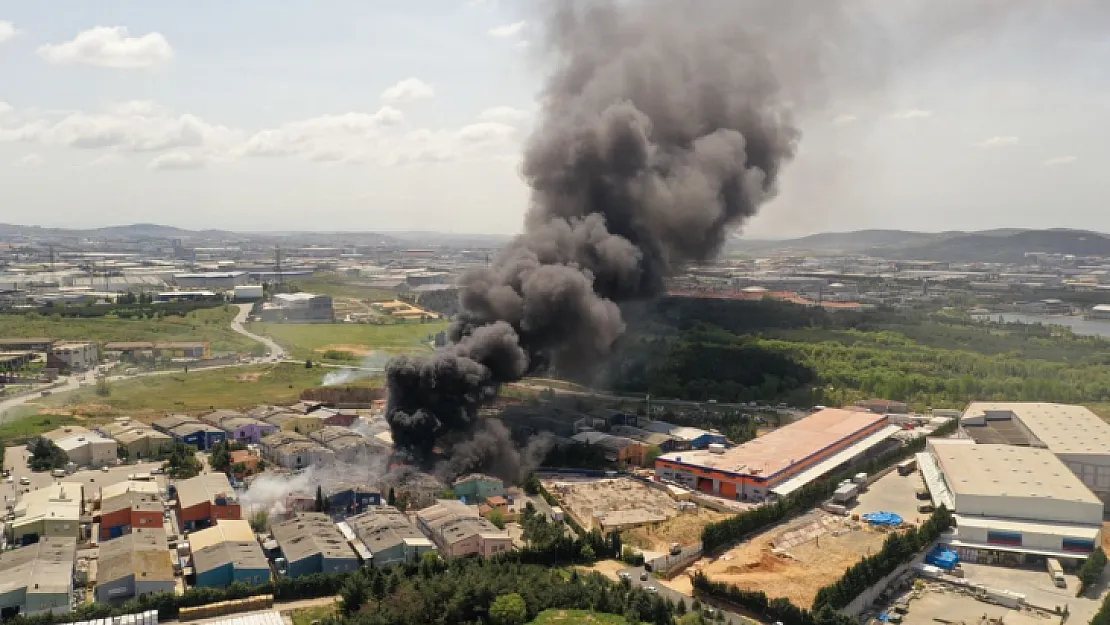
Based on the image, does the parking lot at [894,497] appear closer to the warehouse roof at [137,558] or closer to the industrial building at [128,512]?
the warehouse roof at [137,558]

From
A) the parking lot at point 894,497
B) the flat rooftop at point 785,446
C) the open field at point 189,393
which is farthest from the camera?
the open field at point 189,393

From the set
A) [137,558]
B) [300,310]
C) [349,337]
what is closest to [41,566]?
[137,558]

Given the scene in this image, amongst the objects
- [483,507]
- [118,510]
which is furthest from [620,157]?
[118,510]

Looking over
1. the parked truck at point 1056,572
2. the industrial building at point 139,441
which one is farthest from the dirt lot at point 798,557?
the industrial building at point 139,441

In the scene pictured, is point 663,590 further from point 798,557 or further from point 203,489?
point 203,489

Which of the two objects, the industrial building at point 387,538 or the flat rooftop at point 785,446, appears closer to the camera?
the industrial building at point 387,538

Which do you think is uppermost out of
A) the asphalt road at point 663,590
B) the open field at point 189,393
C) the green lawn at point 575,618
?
the open field at point 189,393
